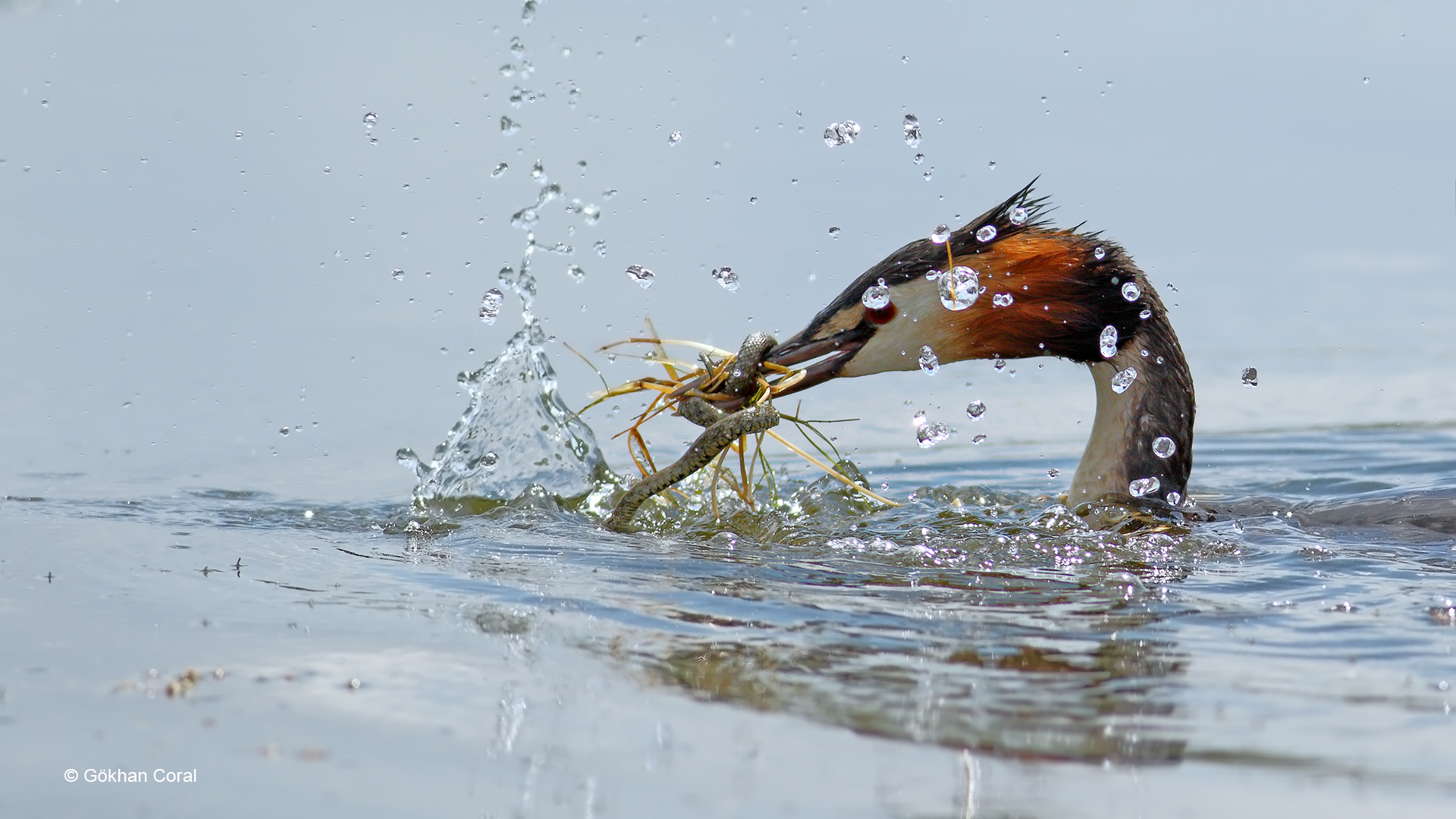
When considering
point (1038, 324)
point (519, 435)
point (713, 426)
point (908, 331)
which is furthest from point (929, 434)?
point (519, 435)

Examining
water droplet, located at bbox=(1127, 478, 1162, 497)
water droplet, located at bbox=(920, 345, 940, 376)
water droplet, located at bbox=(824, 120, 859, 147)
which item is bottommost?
water droplet, located at bbox=(1127, 478, 1162, 497)

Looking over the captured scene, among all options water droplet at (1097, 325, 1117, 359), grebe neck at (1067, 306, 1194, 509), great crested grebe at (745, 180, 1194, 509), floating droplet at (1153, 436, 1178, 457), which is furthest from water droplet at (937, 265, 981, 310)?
floating droplet at (1153, 436, 1178, 457)

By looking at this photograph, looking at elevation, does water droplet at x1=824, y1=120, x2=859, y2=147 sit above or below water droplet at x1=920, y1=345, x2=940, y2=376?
above

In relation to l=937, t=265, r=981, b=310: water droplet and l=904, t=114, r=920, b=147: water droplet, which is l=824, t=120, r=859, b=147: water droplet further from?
l=937, t=265, r=981, b=310: water droplet

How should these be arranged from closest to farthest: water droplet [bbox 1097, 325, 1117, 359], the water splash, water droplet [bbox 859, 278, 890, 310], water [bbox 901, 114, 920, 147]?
water droplet [bbox 859, 278, 890, 310] < water droplet [bbox 1097, 325, 1117, 359] < water [bbox 901, 114, 920, 147] < the water splash

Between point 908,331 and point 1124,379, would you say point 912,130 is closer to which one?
point 908,331

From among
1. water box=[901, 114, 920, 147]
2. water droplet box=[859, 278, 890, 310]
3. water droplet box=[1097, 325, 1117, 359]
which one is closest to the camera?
water droplet box=[859, 278, 890, 310]

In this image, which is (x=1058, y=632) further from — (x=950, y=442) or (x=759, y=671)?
(x=950, y=442)
